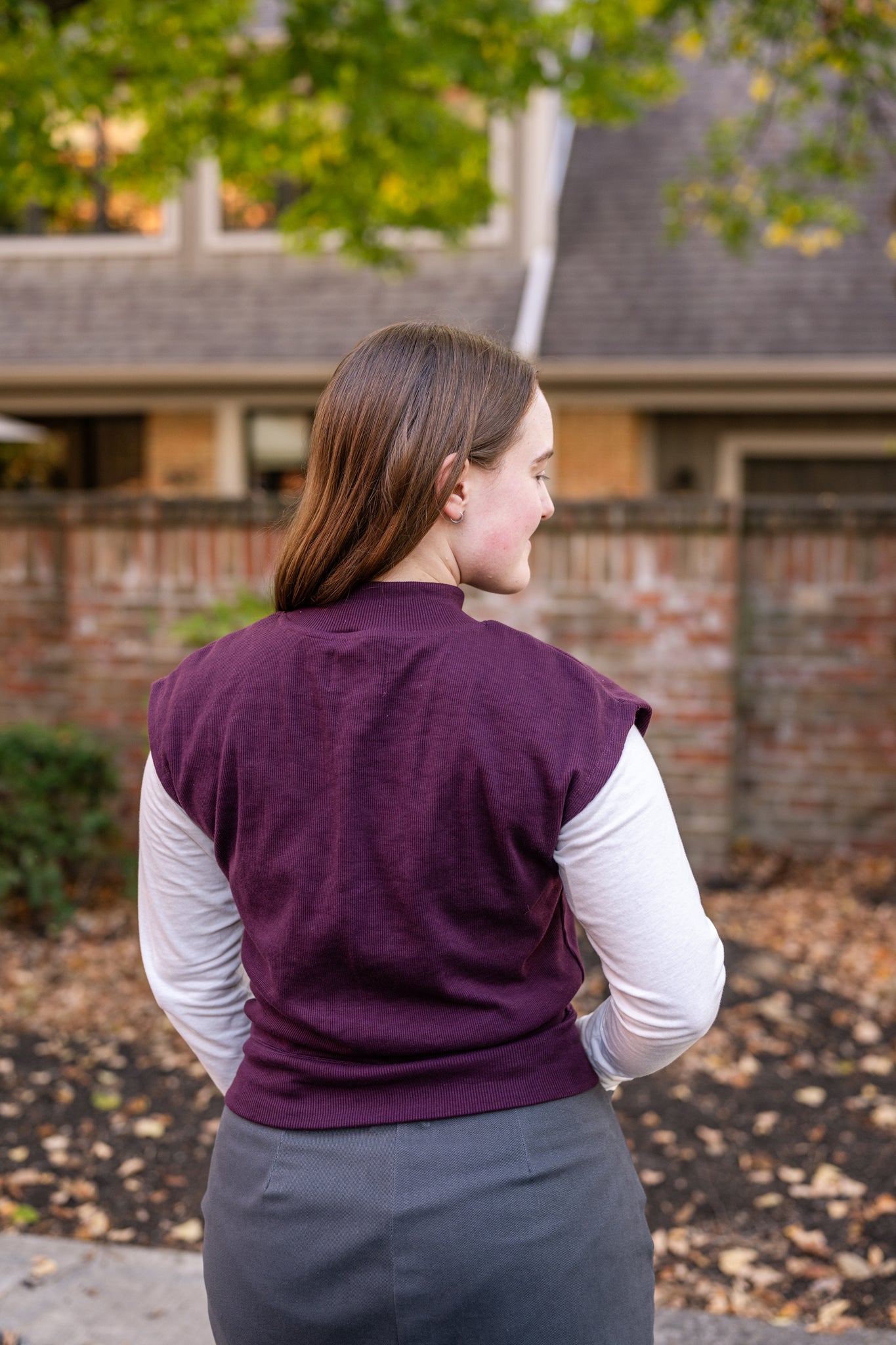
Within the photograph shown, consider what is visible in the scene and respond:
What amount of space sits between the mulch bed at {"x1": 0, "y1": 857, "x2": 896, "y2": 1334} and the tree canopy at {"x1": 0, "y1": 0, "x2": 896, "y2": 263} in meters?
3.50

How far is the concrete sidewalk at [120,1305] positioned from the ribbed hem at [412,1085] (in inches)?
58.2

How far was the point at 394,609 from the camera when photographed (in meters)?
1.27

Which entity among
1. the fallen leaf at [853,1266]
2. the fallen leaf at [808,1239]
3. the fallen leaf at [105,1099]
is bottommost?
the fallen leaf at [105,1099]

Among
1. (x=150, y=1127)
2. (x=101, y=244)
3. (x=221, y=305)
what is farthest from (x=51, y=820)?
(x=101, y=244)

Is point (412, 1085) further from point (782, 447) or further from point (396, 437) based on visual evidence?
point (782, 447)

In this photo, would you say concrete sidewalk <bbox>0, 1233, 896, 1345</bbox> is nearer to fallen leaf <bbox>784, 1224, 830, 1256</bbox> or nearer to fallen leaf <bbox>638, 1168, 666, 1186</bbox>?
fallen leaf <bbox>784, 1224, 830, 1256</bbox>

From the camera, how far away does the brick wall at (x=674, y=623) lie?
528 cm

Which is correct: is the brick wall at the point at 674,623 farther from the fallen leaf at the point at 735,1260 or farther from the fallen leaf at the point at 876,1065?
the fallen leaf at the point at 735,1260

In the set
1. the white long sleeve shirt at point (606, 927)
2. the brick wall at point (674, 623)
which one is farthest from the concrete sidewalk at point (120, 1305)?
the brick wall at point (674, 623)

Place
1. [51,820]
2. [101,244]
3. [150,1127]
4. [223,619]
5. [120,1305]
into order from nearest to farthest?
[120,1305]
[150,1127]
[51,820]
[223,619]
[101,244]

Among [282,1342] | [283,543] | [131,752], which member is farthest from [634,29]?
[282,1342]

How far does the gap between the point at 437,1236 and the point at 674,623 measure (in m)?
4.25

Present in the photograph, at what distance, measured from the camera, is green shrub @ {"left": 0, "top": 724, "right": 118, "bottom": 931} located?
15.7ft

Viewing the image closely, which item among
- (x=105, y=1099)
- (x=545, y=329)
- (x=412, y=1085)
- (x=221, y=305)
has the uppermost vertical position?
(x=221, y=305)
